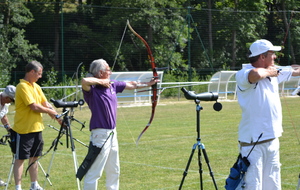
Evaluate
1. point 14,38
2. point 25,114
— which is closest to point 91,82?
point 25,114

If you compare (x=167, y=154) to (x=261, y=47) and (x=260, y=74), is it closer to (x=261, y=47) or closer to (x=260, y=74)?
(x=261, y=47)

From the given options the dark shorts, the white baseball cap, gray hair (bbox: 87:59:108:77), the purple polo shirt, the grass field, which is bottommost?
the grass field

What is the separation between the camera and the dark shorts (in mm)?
6758

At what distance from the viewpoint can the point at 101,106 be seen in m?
5.77

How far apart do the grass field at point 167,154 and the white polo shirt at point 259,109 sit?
1.56m

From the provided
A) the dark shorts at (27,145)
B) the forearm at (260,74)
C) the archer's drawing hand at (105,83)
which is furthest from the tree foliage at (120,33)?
the forearm at (260,74)

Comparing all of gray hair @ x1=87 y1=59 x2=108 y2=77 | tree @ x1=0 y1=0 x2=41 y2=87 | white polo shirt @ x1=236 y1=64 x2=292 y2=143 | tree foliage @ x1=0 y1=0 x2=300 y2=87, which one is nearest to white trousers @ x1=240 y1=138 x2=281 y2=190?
white polo shirt @ x1=236 y1=64 x2=292 y2=143

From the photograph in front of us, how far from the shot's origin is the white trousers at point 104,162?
5738 mm

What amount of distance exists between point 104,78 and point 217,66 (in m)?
26.3

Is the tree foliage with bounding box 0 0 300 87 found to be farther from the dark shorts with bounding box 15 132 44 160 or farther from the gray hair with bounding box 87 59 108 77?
the gray hair with bounding box 87 59 108 77

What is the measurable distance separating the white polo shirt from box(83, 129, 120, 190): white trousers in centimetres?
162

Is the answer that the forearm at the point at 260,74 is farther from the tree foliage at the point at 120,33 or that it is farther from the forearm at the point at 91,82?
the tree foliage at the point at 120,33

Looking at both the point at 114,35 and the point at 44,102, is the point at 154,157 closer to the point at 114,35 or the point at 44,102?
the point at 44,102

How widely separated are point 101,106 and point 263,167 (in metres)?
1.94
